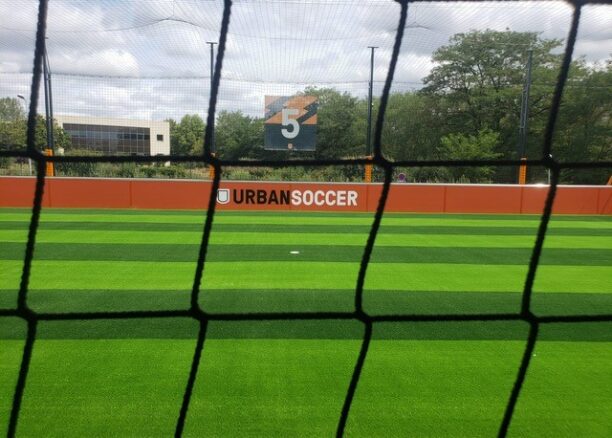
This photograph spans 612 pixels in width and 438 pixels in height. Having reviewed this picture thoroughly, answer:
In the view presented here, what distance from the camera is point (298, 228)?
8242 mm

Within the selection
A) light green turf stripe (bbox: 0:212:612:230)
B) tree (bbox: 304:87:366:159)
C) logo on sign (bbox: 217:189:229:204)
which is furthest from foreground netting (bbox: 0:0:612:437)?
logo on sign (bbox: 217:189:229:204)

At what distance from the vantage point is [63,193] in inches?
416

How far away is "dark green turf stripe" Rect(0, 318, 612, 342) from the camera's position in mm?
3111

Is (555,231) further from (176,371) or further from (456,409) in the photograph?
(176,371)

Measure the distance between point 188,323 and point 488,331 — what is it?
2.00 m

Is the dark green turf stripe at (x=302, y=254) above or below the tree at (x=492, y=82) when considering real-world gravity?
below

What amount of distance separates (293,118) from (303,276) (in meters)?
2.47

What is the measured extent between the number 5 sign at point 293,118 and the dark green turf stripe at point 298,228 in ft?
5.44

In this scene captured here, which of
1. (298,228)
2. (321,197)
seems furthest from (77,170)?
(298,228)

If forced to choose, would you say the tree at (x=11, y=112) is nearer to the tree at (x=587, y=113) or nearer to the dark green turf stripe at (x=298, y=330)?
the dark green turf stripe at (x=298, y=330)

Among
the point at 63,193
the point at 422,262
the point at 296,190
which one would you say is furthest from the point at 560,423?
the point at 63,193

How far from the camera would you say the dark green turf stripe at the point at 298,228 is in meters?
7.92

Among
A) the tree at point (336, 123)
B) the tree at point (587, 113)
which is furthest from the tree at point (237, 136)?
the tree at point (587, 113)

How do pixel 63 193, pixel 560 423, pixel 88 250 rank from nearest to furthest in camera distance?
1. pixel 560 423
2. pixel 88 250
3. pixel 63 193
